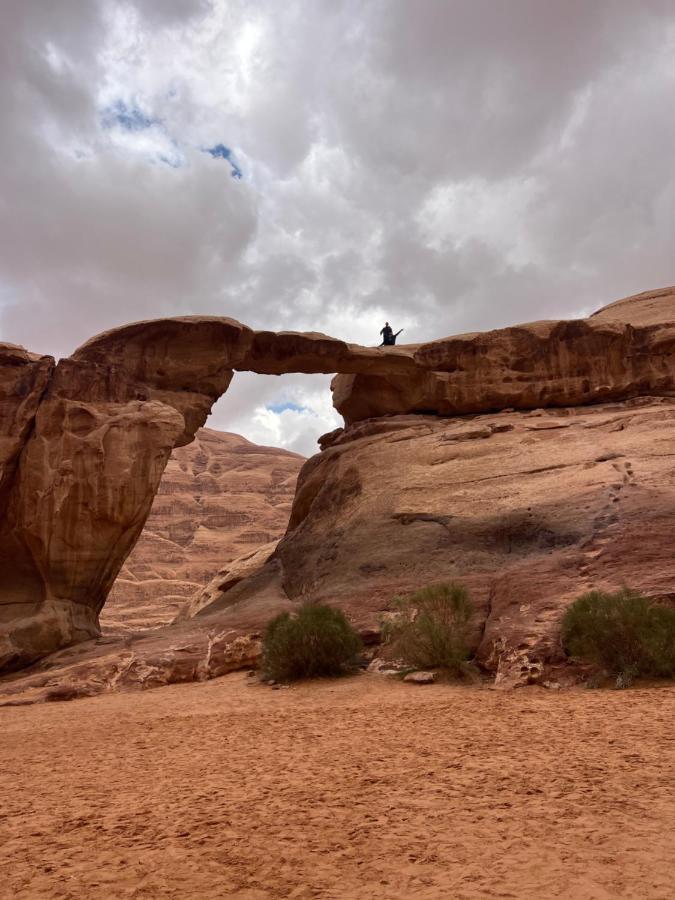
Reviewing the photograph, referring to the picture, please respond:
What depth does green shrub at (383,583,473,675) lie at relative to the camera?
1045 centimetres

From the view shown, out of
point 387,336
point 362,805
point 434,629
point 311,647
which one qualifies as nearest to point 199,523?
point 387,336

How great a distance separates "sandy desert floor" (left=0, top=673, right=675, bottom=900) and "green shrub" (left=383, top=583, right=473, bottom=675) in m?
2.27

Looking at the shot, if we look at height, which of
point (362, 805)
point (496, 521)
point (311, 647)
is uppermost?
point (496, 521)

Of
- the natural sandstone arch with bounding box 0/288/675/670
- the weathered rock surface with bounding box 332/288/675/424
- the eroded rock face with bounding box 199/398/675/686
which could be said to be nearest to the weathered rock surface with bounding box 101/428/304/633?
the natural sandstone arch with bounding box 0/288/675/670

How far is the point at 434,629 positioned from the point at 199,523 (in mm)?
59905

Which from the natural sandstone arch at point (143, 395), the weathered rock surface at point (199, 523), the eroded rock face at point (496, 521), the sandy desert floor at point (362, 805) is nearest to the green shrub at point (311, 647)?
the eroded rock face at point (496, 521)

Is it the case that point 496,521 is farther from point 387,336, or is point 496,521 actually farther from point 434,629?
point 387,336

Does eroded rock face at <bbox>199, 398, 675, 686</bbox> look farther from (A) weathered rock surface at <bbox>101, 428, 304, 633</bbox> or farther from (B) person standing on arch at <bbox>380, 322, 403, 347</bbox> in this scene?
(A) weathered rock surface at <bbox>101, 428, 304, 633</bbox>

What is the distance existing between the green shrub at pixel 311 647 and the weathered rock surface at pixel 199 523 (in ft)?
117

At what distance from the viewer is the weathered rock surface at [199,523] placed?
54.5 metres

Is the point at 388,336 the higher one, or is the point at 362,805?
the point at 388,336

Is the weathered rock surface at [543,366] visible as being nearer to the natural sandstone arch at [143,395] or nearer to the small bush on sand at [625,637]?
the natural sandstone arch at [143,395]

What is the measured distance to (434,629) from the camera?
10578 millimetres

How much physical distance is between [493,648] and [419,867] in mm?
7187
